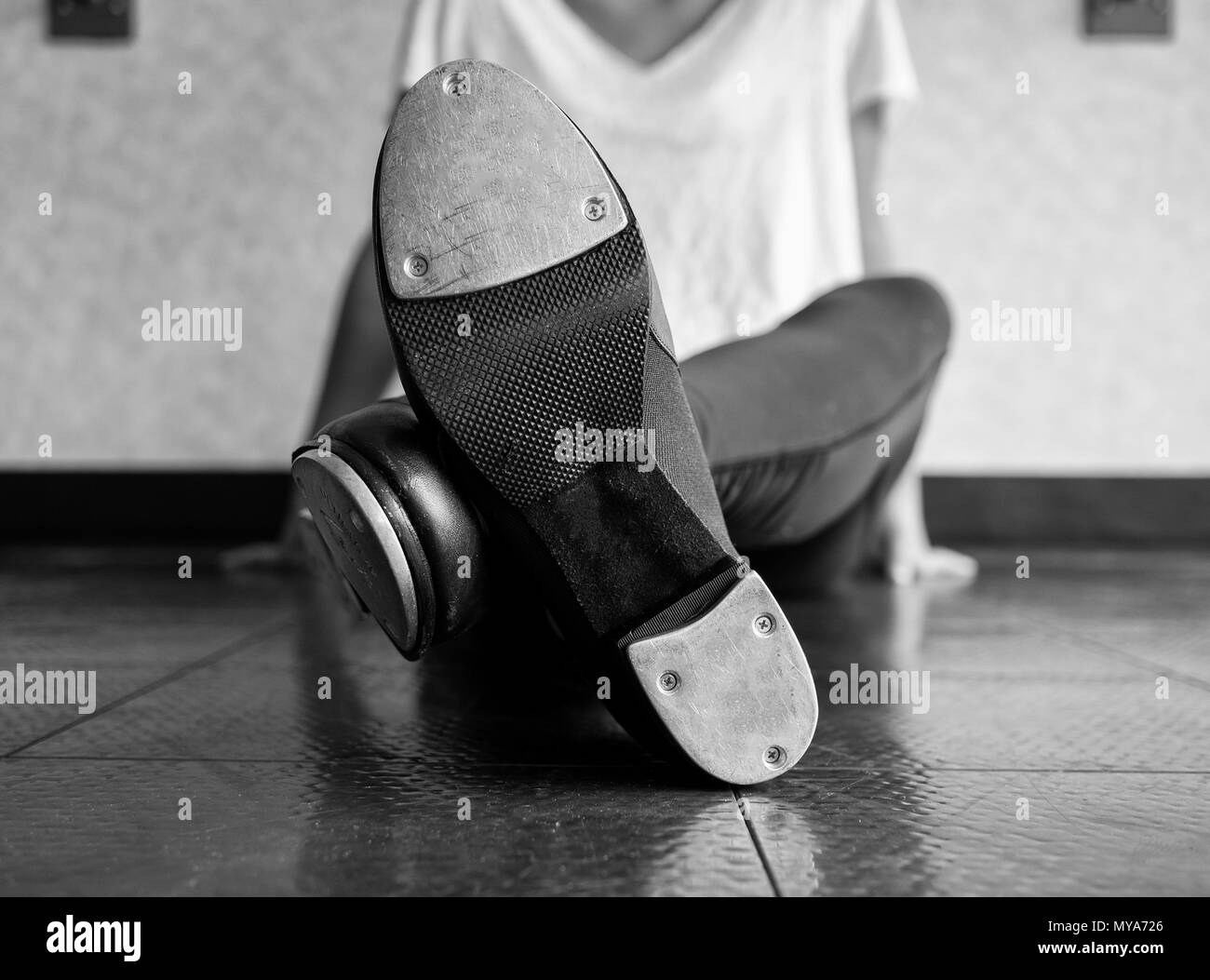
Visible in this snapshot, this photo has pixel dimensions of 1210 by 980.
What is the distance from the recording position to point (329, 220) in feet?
8.20

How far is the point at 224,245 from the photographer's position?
2.52 meters

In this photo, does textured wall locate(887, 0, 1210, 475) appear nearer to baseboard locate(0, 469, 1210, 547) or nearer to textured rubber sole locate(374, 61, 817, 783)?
baseboard locate(0, 469, 1210, 547)

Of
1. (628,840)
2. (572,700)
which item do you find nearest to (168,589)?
(572,700)

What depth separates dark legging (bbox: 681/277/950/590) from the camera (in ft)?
2.39

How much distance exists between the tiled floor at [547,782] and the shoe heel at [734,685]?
2 cm

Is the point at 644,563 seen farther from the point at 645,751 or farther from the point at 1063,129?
the point at 1063,129

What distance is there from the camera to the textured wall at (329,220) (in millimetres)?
2498

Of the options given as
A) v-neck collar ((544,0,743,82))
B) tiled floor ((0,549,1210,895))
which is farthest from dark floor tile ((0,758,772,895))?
v-neck collar ((544,0,743,82))

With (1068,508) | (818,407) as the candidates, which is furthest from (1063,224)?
(818,407)

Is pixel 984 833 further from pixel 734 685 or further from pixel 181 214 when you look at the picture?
pixel 181 214

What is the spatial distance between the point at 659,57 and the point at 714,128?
12cm

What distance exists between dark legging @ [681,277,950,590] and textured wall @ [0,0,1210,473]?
5.51 ft

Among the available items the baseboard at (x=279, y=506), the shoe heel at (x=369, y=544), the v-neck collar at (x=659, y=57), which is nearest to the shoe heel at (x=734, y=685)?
the shoe heel at (x=369, y=544)
